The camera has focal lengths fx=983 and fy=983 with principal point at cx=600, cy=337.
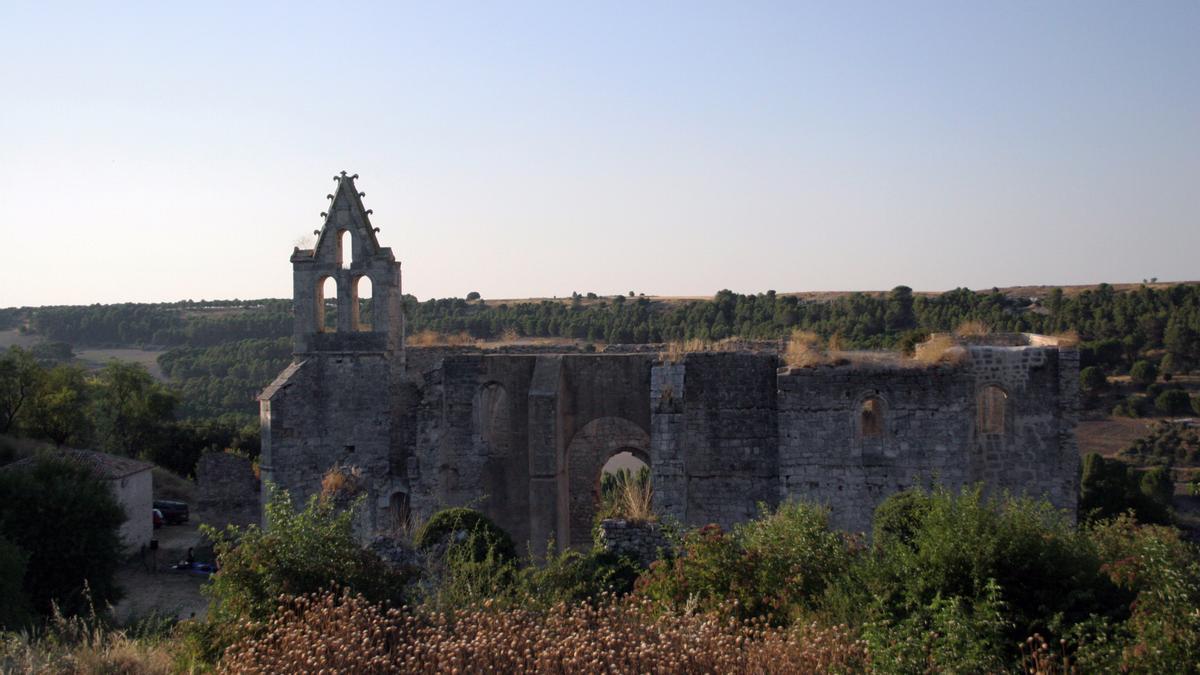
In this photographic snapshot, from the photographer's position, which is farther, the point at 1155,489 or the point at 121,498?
the point at 1155,489

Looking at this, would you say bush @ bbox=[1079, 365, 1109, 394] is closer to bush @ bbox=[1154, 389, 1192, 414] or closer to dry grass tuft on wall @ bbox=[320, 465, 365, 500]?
bush @ bbox=[1154, 389, 1192, 414]

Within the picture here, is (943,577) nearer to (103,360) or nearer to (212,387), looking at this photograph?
(212,387)

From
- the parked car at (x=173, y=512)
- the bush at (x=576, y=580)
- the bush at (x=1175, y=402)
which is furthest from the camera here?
the bush at (x=1175, y=402)

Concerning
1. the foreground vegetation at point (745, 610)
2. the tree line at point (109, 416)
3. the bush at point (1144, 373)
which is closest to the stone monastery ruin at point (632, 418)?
the foreground vegetation at point (745, 610)

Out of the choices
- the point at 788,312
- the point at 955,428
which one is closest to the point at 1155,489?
the point at 788,312

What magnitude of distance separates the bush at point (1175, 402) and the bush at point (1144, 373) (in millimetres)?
2038

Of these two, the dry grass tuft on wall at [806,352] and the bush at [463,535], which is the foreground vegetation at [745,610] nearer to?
the bush at [463,535]

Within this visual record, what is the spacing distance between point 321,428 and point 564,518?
4.61m

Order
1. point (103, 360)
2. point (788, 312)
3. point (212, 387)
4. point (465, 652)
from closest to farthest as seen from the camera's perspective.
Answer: point (465, 652) < point (788, 312) < point (212, 387) < point (103, 360)

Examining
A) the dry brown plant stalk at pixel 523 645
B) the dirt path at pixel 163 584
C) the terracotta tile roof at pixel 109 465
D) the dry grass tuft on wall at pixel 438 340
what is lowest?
the dirt path at pixel 163 584

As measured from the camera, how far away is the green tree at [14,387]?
110ft

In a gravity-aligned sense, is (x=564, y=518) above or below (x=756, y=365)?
below

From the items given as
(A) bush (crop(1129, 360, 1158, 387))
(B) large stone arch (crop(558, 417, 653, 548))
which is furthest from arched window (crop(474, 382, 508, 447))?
(A) bush (crop(1129, 360, 1158, 387))

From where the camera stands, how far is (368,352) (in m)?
17.5
